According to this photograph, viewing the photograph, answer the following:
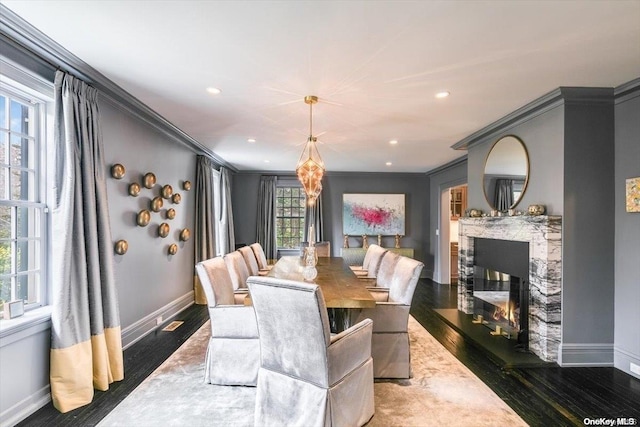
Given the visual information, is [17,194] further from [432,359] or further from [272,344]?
[432,359]

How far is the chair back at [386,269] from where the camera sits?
3365mm

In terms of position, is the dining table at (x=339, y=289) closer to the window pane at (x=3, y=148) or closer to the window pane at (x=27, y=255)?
the window pane at (x=27, y=255)

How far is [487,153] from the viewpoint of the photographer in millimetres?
4164

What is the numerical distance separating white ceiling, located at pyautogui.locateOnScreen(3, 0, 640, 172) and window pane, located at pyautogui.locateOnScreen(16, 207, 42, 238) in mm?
1249

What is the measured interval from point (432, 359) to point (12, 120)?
4095mm

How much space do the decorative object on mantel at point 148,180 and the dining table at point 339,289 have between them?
1809mm

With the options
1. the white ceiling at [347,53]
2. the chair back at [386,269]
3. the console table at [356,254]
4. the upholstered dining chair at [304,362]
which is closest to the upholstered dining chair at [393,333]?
the chair back at [386,269]

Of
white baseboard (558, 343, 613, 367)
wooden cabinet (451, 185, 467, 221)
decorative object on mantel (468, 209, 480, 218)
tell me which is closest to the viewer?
white baseboard (558, 343, 613, 367)

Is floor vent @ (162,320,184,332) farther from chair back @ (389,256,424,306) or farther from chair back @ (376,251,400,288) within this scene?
chair back @ (389,256,424,306)

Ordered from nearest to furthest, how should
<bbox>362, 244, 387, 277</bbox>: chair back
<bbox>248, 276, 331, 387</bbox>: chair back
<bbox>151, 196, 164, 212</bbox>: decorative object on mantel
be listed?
1. <bbox>248, 276, 331, 387</bbox>: chair back
2. <bbox>151, 196, 164, 212</bbox>: decorative object on mantel
3. <bbox>362, 244, 387, 277</bbox>: chair back

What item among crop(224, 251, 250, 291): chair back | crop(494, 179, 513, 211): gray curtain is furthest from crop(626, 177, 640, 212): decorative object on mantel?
crop(224, 251, 250, 291): chair back

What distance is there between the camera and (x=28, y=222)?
7.87 feet

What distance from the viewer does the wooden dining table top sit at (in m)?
2.31

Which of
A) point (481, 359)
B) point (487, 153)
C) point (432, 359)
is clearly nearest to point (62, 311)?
point (432, 359)
